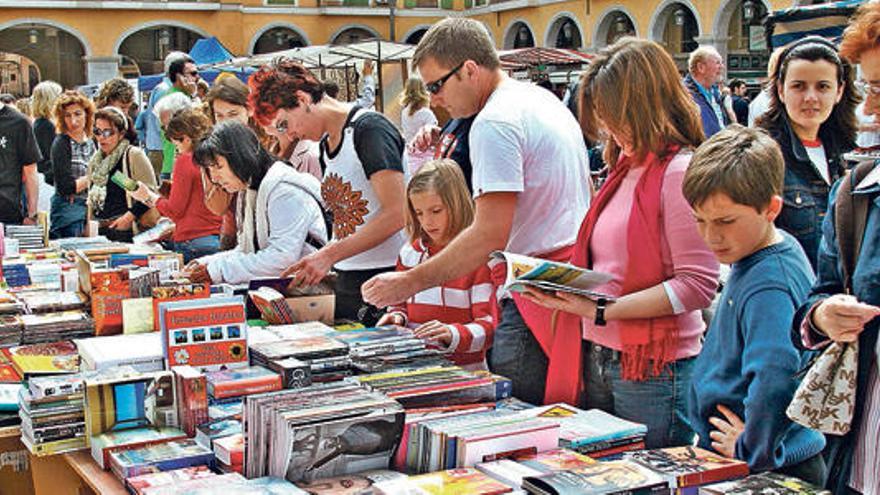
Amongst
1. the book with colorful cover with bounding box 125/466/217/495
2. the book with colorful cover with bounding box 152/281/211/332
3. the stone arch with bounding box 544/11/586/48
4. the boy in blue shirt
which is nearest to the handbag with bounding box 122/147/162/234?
the book with colorful cover with bounding box 152/281/211/332

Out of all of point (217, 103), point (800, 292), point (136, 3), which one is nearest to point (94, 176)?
point (217, 103)

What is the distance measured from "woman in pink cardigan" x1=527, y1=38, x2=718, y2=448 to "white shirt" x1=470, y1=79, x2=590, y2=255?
1.11 ft

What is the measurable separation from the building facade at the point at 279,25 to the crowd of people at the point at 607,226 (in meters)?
21.6

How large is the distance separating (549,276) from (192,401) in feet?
2.70

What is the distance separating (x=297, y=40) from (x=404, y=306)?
30.0 m

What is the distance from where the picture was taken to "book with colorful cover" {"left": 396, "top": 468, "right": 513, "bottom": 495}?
180 centimetres

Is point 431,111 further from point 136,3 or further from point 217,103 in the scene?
point 136,3

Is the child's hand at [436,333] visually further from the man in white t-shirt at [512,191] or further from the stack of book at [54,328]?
the stack of book at [54,328]

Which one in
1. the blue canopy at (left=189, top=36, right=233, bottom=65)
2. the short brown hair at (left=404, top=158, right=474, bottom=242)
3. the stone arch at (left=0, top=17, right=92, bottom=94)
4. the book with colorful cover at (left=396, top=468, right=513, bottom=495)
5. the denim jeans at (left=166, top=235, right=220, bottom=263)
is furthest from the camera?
the stone arch at (left=0, top=17, right=92, bottom=94)

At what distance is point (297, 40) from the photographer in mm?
32375

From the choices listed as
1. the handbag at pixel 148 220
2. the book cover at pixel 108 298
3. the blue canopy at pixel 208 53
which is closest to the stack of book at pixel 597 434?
the book cover at pixel 108 298

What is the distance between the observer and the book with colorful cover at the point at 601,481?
68.4 inches

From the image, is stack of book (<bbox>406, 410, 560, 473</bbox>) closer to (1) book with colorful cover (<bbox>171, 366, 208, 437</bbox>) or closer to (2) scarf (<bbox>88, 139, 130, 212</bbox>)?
(1) book with colorful cover (<bbox>171, 366, 208, 437</bbox>)

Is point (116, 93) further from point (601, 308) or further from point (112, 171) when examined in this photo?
point (601, 308)
